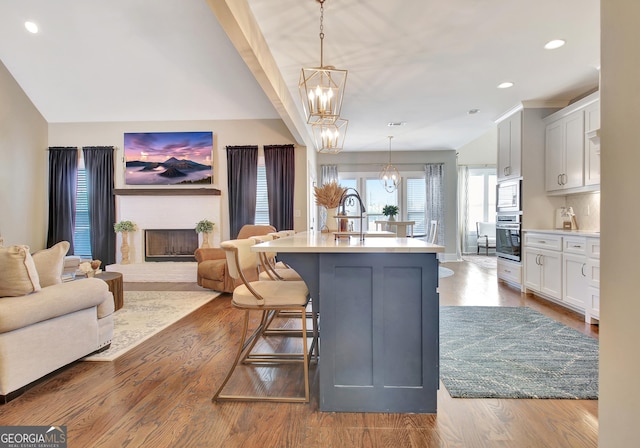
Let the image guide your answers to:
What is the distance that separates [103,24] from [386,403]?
18.5 ft

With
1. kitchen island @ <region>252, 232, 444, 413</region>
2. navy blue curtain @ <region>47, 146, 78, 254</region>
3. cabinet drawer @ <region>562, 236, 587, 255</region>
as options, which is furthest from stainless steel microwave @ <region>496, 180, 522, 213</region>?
navy blue curtain @ <region>47, 146, 78, 254</region>

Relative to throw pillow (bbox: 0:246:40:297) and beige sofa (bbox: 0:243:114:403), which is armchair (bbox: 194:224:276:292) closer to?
beige sofa (bbox: 0:243:114:403)

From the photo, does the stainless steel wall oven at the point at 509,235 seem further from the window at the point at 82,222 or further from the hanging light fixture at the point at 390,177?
the window at the point at 82,222

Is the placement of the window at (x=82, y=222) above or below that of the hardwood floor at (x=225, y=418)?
above

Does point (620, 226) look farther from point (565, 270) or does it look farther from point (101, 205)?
point (101, 205)

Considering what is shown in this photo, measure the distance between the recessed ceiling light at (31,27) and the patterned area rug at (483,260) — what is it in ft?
28.8

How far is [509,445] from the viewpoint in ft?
5.06

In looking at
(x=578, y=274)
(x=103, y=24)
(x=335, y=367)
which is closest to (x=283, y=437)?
(x=335, y=367)

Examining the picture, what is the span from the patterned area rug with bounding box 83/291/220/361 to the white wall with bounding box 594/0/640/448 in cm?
296

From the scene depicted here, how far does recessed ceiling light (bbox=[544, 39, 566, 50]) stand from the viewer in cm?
313

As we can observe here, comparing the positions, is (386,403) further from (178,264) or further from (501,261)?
(178,264)

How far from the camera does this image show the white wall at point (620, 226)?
95 cm

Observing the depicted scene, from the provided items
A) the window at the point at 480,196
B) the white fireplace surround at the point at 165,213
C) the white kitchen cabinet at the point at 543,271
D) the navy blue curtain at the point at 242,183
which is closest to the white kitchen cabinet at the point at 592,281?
the white kitchen cabinet at the point at 543,271

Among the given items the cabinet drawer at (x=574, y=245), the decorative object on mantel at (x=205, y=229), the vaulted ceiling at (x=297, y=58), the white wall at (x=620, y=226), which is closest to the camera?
the white wall at (x=620, y=226)
